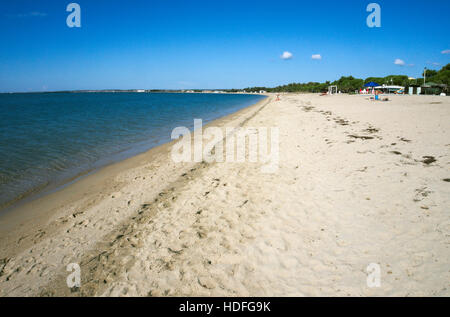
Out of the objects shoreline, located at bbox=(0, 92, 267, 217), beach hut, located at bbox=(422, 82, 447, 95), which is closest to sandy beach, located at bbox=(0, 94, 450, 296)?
shoreline, located at bbox=(0, 92, 267, 217)

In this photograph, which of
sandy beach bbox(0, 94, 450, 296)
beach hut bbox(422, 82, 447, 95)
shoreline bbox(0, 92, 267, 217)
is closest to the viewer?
sandy beach bbox(0, 94, 450, 296)

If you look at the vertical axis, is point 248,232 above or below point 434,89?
below

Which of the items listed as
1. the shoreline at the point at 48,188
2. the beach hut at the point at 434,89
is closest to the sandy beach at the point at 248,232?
the shoreline at the point at 48,188

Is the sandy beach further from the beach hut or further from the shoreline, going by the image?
the beach hut

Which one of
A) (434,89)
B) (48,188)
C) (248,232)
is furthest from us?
(434,89)

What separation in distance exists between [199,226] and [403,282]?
3357mm

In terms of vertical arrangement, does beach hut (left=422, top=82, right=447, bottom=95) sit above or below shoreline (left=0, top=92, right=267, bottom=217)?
above

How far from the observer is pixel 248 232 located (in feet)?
14.2

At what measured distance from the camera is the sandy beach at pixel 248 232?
3238mm

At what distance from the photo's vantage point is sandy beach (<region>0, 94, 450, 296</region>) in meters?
3.24

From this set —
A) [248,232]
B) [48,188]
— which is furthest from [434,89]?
[48,188]

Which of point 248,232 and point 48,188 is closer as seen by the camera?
point 248,232

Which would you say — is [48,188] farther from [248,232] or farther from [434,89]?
[434,89]
